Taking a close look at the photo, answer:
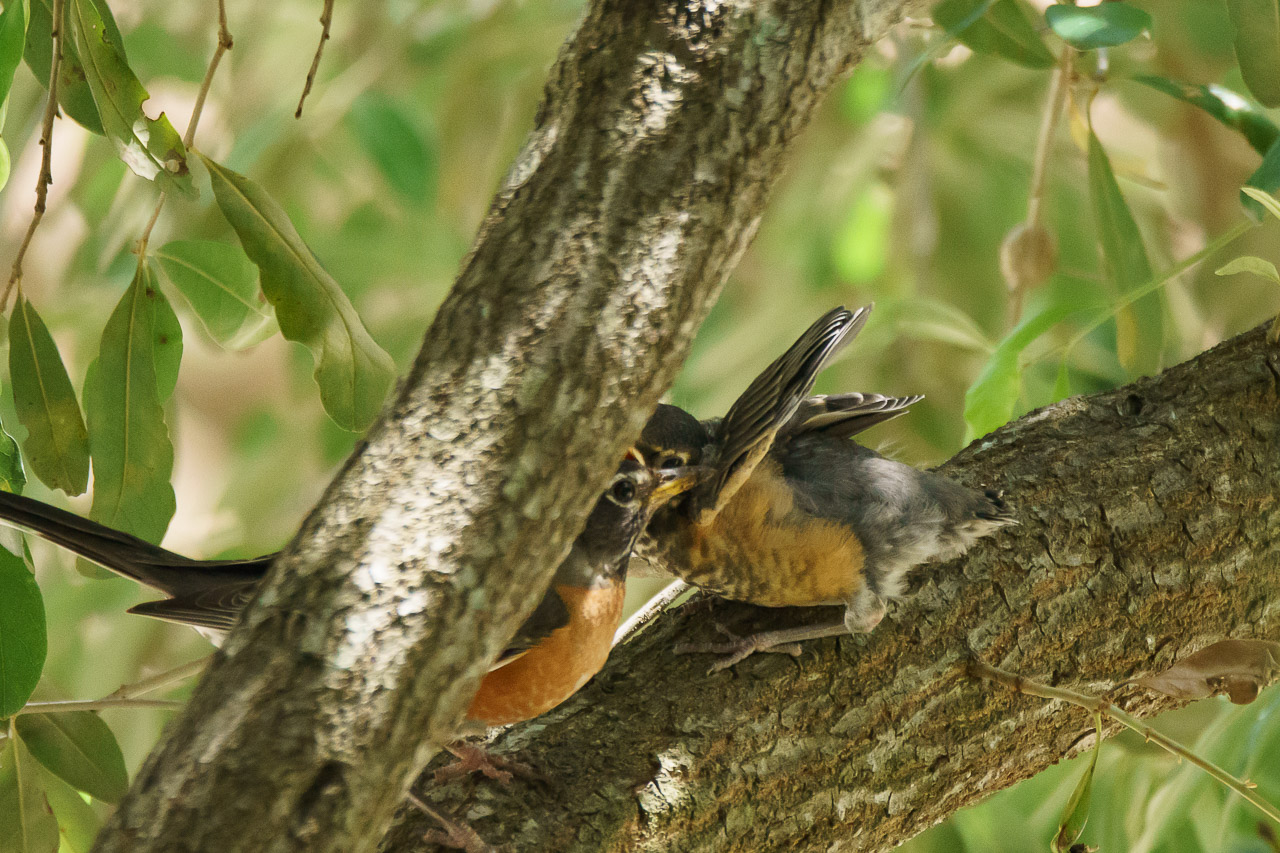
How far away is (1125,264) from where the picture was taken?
2.19m

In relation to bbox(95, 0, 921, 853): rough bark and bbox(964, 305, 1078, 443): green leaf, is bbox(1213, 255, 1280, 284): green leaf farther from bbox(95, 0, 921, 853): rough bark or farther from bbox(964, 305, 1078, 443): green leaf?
bbox(95, 0, 921, 853): rough bark

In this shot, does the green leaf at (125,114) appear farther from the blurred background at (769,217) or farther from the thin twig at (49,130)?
the blurred background at (769,217)

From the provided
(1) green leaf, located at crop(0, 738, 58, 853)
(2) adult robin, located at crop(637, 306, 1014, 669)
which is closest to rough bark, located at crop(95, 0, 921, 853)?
(2) adult robin, located at crop(637, 306, 1014, 669)

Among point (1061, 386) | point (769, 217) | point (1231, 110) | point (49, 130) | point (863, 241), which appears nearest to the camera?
point (49, 130)

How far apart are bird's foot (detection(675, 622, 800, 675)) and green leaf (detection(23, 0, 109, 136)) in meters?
1.05

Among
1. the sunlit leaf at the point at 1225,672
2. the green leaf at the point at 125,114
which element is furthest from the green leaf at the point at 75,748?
the sunlit leaf at the point at 1225,672

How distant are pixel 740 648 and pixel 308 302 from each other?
29.5 inches

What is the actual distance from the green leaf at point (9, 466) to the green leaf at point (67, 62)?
1.33 feet

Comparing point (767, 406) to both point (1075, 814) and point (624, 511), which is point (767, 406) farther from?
point (1075, 814)

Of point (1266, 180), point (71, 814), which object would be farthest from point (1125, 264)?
point (71, 814)

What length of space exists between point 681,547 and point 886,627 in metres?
0.32

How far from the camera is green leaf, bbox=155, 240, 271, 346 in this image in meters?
1.60

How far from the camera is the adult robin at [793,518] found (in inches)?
62.4

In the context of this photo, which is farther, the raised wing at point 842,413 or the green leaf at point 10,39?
the raised wing at point 842,413
